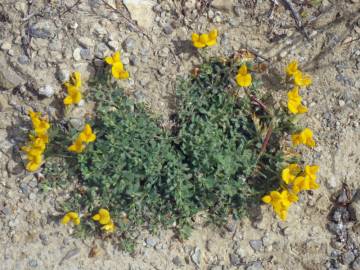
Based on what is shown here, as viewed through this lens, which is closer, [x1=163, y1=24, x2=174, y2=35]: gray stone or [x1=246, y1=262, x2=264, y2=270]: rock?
[x1=246, y1=262, x2=264, y2=270]: rock

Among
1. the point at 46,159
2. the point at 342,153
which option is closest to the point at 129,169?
the point at 46,159

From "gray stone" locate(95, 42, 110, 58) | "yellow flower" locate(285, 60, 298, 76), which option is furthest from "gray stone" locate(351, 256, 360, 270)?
"gray stone" locate(95, 42, 110, 58)

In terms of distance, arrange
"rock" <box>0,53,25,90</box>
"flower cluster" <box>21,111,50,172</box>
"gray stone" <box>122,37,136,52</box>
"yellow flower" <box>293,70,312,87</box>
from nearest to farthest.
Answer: "flower cluster" <box>21,111,50,172</box>, "yellow flower" <box>293,70,312,87</box>, "rock" <box>0,53,25,90</box>, "gray stone" <box>122,37,136,52</box>

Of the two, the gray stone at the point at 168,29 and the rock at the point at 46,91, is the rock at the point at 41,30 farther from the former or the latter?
→ the gray stone at the point at 168,29

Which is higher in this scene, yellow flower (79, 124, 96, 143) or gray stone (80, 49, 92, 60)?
gray stone (80, 49, 92, 60)

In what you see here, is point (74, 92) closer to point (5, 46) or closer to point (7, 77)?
point (7, 77)

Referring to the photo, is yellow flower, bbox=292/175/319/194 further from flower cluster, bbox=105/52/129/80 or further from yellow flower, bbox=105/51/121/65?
yellow flower, bbox=105/51/121/65

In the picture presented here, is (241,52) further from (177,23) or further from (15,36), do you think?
(15,36)

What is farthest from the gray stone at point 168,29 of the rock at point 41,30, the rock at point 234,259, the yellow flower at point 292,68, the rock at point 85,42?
the rock at point 234,259
